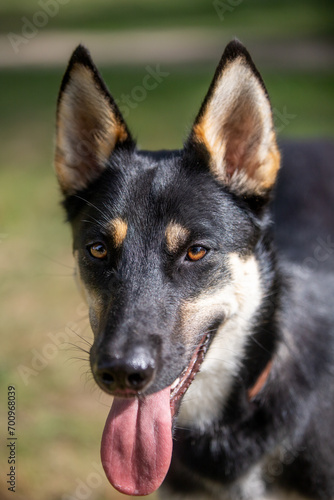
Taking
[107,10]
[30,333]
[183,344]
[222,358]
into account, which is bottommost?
[107,10]

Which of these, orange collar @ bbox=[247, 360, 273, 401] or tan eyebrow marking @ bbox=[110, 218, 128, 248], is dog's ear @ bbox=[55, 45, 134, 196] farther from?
orange collar @ bbox=[247, 360, 273, 401]

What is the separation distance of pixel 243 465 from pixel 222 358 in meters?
0.56

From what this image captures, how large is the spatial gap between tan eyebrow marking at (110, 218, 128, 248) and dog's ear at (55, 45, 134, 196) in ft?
1.81

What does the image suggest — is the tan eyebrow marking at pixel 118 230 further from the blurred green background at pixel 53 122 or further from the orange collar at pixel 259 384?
the orange collar at pixel 259 384

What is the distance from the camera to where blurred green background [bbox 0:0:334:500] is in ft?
13.9

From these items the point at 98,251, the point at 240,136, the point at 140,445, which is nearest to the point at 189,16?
the point at 240,136

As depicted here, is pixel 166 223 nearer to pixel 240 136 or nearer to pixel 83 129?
pixel 240 136

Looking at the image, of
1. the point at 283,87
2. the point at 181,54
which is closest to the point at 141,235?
the point at 283,87

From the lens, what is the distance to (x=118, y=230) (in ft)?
8.70

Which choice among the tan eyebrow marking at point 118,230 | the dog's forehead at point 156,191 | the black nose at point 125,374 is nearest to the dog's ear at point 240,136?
the dog's forehead at point 156,191

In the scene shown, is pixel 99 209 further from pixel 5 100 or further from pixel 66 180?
pixel 5 100

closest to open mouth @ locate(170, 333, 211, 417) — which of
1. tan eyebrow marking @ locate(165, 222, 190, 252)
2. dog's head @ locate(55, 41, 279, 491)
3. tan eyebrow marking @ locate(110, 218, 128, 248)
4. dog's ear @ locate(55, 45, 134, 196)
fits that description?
dog's head @ locate(55, 41, 279, 491)

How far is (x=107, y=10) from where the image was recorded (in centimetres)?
2355

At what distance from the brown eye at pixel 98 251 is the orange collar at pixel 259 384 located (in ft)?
3.23
